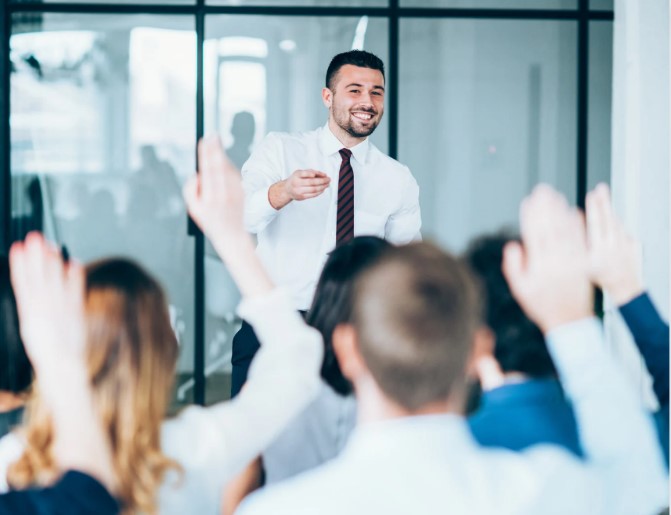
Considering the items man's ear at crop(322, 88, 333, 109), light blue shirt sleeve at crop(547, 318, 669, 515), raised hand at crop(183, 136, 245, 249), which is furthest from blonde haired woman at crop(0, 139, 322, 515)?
man's ear at crop(322, 88, 333, 109)

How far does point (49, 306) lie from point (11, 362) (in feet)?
2.82

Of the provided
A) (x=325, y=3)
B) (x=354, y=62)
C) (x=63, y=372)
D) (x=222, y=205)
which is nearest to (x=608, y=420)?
(x=222, y=205)

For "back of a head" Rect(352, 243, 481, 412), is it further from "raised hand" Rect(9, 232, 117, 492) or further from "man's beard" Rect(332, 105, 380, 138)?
"man's beard" Rect(332, 105, 380, 138)

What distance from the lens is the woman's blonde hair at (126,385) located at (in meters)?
1.31

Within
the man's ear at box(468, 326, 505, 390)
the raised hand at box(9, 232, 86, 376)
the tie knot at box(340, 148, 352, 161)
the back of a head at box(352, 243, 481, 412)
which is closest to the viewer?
the raised hand at box(9, 232, 86, 376)

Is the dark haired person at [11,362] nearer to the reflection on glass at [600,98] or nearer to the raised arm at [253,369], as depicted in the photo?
the raised arm at [253,369]

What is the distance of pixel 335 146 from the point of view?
3848 millimetres

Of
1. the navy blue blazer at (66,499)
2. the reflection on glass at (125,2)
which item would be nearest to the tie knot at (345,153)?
the reflection on glass at (125,2)

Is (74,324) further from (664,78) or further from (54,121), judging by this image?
(54,121)

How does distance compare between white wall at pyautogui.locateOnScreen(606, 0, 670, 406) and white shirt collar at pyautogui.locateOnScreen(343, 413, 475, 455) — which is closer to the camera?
white shirt collar at pyautogui.locateOnScreen(343, 413, 475, 455)

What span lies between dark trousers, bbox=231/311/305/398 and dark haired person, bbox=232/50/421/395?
0.10m

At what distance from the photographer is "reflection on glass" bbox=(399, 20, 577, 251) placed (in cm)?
522

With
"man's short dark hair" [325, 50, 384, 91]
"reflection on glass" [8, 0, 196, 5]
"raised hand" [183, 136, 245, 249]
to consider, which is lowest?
"raised hand" [183, 136, 245, 249]

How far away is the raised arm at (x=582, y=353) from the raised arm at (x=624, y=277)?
5 centimetres
